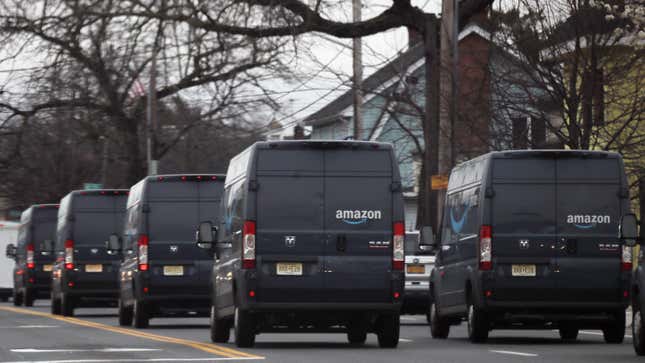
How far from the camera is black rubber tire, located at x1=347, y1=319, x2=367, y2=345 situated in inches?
822

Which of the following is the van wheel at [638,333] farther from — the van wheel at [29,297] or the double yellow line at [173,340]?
the van wheel at [29,297]

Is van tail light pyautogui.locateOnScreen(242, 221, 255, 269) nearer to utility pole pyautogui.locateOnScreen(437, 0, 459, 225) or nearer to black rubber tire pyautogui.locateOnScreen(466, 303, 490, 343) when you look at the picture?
black rubber tire pyautogui.locateOnScreen(466, 303, 490, 343)

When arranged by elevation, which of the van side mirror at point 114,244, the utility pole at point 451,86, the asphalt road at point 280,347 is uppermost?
the utility pole at point 451,86

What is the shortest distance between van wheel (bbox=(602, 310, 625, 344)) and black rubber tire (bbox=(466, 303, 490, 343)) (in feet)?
5.23

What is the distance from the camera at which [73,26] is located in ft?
99.2

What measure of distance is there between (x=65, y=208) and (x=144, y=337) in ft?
39.8

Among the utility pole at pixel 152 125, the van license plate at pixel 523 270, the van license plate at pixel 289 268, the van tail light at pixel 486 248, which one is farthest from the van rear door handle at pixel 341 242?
the utility pole at pixel 152 125

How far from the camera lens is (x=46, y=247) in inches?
1699

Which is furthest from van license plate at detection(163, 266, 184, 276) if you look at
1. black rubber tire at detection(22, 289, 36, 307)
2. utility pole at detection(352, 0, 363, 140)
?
black rubber tire at detection(22, 289, 36, 307)

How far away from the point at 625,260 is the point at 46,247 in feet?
78.0

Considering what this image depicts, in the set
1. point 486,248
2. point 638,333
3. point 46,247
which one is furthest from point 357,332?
point 46,247

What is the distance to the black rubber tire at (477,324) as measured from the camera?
22.4 meters

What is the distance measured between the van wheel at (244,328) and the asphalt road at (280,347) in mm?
180

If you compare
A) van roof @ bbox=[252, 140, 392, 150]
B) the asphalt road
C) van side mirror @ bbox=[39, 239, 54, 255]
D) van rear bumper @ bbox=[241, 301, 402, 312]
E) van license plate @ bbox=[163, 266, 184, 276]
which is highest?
van roof @ bbox=[252, 140, 392, 150]
